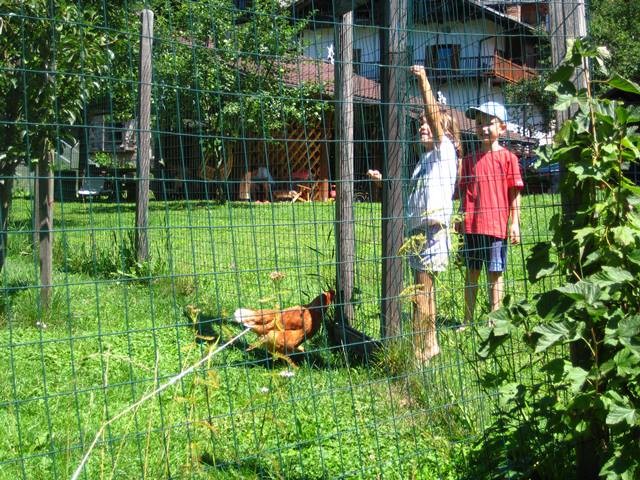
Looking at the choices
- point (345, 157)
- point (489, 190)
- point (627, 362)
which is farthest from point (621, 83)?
point (345, 157)

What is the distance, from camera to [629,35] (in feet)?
111

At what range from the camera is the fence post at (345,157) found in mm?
4969

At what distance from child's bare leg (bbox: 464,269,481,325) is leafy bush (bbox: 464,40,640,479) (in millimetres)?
698

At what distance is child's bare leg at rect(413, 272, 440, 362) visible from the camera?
408cm

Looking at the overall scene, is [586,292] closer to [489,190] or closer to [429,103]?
[429,103]

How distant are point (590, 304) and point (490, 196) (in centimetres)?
246

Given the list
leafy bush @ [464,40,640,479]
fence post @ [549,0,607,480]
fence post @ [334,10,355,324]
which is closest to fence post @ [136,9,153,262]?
fence post @ [334,10,355,324]

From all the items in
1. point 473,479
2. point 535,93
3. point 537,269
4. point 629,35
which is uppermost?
point 629,35

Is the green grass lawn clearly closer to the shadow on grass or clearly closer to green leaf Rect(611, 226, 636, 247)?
the shadow on grass

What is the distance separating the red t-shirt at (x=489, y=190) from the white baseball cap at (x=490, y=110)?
1.18 ft

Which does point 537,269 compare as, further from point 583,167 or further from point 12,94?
point 12,94

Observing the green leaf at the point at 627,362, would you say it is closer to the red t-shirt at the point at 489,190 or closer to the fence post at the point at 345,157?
the red t-shirt at the point at 489,190

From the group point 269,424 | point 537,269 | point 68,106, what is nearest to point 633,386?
point 537,269

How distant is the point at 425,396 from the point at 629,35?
33.8 metres
